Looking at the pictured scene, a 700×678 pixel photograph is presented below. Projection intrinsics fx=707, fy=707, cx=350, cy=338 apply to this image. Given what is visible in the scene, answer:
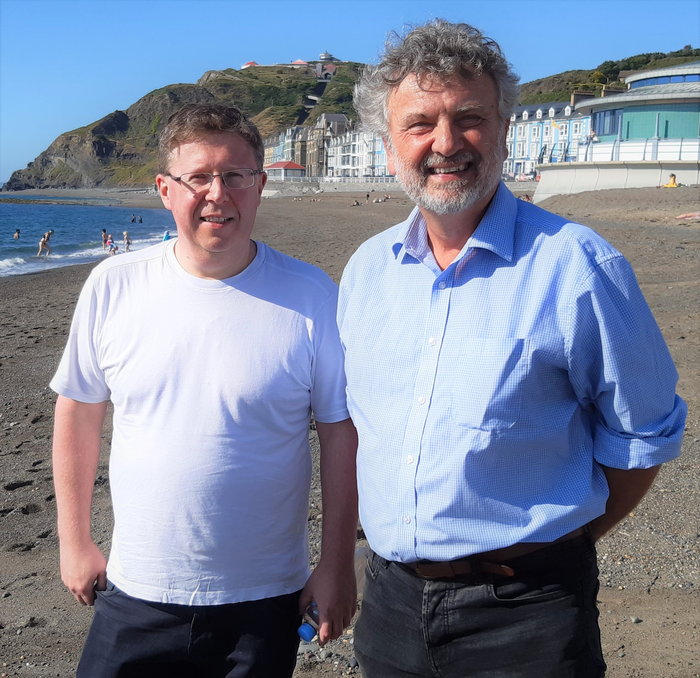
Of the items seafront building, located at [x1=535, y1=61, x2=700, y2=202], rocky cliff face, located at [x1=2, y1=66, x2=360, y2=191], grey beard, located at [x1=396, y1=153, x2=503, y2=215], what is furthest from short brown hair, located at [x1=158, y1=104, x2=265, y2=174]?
rocky cliff face, located at [x1=2, y1=66, x2=360, y2=191]

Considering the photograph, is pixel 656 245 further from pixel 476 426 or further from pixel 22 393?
pixel 476 426

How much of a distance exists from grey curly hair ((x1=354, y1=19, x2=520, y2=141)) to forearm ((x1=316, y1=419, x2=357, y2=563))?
96 cm

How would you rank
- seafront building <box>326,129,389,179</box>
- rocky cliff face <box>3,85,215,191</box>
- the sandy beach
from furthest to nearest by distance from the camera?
rocky cliff face <box>3,85,215,191</box>, seafront building <box>326,129,389,179</box>, the sandy beach

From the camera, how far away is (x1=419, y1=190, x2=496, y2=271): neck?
2010 millimetres

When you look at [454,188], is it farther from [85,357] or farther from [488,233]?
[85,357]

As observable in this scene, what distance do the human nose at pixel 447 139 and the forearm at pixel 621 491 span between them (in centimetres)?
99

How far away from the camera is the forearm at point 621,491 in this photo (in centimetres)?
195

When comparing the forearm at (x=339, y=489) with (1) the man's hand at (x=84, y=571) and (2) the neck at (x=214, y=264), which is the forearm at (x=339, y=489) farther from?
(1) the man's hand at (x=84, y=571)

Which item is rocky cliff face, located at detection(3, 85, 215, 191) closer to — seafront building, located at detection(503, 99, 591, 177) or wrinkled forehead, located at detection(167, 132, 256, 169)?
seafront building, located at detection(503, 99, 591, 177)

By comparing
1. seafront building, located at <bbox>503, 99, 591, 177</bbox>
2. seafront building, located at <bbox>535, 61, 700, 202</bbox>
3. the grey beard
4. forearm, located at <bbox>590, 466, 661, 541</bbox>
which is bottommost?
forearm, located at <bbox>590, 466, 661, 541</bbox>

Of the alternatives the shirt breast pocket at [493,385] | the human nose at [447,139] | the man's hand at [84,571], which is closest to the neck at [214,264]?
the human nose at [447,139]

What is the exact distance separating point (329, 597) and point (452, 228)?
1.17 metres

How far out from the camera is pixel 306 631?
7.05 feet

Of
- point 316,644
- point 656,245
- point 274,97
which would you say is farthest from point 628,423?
point 274,97
